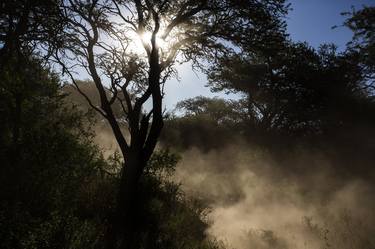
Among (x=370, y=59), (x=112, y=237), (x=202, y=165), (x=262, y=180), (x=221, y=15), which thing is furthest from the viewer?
(x=202, y=165)

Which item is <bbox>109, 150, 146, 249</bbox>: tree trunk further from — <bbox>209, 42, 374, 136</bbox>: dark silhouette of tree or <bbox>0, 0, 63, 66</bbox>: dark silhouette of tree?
<bbox>209, 42, 374, 136</bbox>: dark silhouette of tree

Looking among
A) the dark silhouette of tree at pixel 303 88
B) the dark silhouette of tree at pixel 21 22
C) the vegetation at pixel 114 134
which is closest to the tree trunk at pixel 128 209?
the vegetation at pixel 114 134

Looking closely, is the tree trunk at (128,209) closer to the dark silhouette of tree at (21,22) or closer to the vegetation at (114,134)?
the vegetation at (114,134)

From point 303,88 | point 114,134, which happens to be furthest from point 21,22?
point 303,88

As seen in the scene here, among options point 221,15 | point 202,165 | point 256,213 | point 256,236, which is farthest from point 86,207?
point 202,165

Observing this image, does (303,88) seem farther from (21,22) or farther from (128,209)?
(21,22)

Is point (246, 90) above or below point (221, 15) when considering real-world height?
above

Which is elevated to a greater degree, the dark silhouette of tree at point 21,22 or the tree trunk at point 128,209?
the dark silhouette of tree at point 21,22

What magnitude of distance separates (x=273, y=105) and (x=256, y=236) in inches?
791

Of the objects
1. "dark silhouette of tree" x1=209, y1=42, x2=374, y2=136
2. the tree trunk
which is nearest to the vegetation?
the tree trunk

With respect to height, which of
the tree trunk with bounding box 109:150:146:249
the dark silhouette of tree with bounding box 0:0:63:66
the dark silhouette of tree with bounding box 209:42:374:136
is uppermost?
the dark silhouette of tree with bounding box 209:42:374:136

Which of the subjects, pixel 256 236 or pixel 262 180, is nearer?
pixel 256 236

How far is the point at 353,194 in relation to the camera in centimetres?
1275

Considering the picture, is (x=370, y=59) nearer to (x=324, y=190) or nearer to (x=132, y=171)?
(x=324, y=190)
